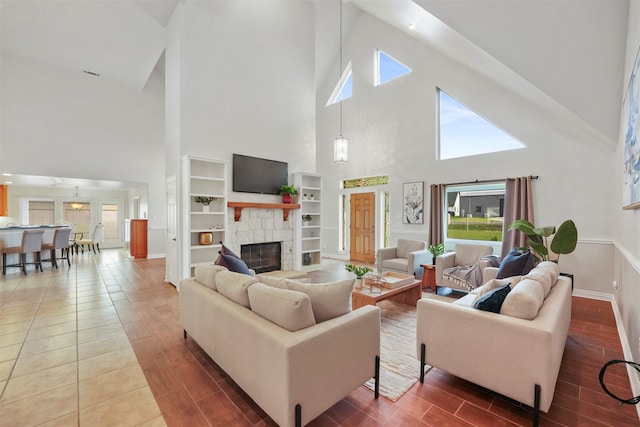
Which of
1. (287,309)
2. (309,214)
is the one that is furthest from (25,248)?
(287,309)

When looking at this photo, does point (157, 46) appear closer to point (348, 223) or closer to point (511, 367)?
point (348, 223)

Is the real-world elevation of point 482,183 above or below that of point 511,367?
above

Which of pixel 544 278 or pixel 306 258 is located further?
pixel 306 258

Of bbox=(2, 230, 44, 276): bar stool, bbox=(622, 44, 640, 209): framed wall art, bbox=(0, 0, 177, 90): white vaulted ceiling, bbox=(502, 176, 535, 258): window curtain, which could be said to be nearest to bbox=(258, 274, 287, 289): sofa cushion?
bbox=(622, 44, 640, 209): framed wall art

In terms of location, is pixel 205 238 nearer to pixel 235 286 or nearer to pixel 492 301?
pixel 235 286

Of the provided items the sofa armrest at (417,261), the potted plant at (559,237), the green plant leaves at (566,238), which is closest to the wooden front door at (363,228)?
the sofa armrest at (417,261)

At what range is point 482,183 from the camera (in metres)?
5.47

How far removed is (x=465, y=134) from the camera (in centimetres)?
575

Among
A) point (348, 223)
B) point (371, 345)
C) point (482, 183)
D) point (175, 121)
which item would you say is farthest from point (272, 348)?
point (348, 223)

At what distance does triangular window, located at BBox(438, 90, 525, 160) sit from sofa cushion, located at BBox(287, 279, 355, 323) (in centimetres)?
497

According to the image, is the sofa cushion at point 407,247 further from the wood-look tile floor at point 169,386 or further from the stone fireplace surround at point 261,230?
the wood-look tile floor at point 169,386

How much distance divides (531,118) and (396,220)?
3.24 meters

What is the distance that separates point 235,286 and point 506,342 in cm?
185

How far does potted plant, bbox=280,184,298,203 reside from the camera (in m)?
5.85
